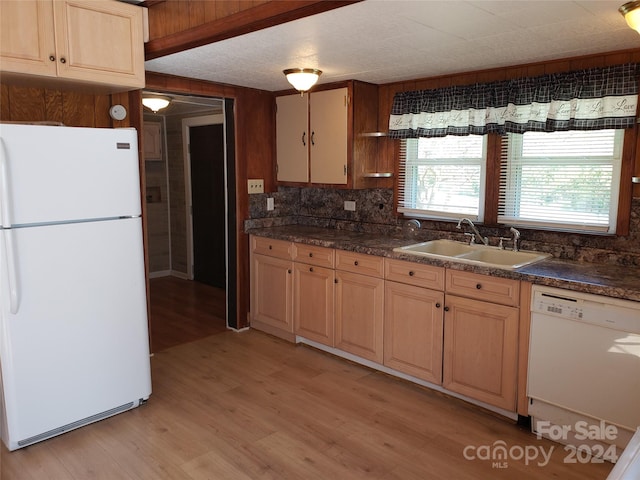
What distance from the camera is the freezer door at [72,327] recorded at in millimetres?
2518

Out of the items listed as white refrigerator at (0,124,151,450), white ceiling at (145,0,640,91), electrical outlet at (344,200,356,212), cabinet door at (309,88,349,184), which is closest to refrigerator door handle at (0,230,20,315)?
white refrigerator at (0,124,151,450)

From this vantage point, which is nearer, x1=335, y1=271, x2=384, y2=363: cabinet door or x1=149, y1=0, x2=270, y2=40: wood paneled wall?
x1=149, y1=0, x2=270, y2=40: wood paneled wall

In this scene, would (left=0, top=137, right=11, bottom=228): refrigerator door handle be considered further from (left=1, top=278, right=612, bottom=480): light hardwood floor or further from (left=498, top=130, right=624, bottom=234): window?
(left=498, top=130, right=624, bottom=234): window

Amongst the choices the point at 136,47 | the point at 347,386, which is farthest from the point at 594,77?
the point at 136,47

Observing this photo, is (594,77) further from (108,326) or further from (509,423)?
(108,326)

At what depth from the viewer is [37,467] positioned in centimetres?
245

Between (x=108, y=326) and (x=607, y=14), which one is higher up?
(x=607, y=14)

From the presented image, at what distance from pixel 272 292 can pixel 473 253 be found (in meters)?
1.70

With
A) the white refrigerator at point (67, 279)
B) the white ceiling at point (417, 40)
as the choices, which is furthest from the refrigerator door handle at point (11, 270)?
the white ceiling at point (417, 40)

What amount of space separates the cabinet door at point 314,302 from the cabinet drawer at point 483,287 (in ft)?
3.27

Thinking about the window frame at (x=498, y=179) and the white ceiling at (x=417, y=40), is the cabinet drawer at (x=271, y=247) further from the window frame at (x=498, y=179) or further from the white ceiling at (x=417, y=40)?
the white ceiling at (x=417, y=40)

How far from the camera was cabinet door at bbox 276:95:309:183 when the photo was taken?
415cm

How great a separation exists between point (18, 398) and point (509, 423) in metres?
2.66

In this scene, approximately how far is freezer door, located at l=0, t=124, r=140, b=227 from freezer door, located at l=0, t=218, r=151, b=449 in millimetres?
85
